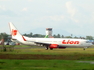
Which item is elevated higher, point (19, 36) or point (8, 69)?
point (19, 36)

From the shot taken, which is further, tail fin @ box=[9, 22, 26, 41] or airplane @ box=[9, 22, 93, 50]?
tail fin @ box=[9, 22, 26, 41]

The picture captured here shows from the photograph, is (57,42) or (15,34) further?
(15,34)

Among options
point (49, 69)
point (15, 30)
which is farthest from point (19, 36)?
point (49, 69)

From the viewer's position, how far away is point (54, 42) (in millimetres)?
83750

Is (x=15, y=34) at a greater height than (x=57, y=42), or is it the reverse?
(x=15, y=34)

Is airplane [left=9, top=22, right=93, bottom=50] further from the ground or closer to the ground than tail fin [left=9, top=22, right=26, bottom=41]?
closer to the ground

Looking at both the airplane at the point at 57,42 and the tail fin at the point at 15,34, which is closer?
the airplane at the point at 57,42

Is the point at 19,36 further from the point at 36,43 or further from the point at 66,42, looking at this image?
the point at 66,42

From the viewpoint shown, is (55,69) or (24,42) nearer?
(55,69)

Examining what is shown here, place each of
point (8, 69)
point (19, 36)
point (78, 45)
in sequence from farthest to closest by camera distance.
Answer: point (19, 36) < point (78, 45) < point (8, 69)

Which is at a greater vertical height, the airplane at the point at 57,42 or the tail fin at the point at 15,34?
the tail fin at the point at 15,34

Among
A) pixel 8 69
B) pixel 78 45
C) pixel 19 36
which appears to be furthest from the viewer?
pixel 19 36

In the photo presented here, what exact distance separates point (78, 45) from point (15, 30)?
1945cm

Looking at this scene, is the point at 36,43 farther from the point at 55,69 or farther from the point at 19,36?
the point at 55,69
